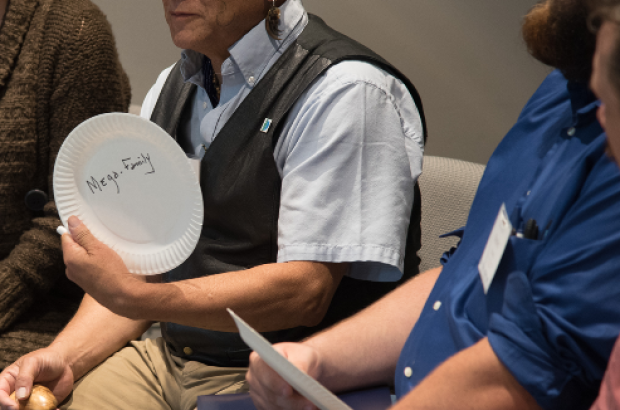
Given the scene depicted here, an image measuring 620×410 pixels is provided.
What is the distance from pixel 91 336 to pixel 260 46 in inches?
28.2

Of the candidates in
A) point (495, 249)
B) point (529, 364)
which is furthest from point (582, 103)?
→ point (529, 364)

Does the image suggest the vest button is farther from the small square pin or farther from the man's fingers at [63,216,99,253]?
the small square pin

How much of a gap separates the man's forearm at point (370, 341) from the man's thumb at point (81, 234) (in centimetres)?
40

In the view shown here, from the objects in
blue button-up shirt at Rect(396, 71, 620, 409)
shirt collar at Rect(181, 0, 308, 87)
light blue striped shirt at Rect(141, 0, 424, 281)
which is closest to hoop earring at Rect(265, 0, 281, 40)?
shirt collar at Rect(181, 0, 308, 87)

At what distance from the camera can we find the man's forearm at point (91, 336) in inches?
48.8

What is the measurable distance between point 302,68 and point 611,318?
74 cm

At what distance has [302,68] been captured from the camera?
115 centimetres

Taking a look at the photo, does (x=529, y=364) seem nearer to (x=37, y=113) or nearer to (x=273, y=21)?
(x=273, y=21)

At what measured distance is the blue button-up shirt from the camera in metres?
0.63

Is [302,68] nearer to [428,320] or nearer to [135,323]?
[428,320]

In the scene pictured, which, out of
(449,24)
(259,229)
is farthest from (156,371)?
(449,24)

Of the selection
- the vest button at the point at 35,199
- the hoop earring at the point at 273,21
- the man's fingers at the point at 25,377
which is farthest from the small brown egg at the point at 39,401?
the hoop earring at the point at 273,21

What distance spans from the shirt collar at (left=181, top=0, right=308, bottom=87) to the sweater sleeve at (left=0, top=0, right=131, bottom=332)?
37 centimetres

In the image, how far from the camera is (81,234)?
3.23 ft
